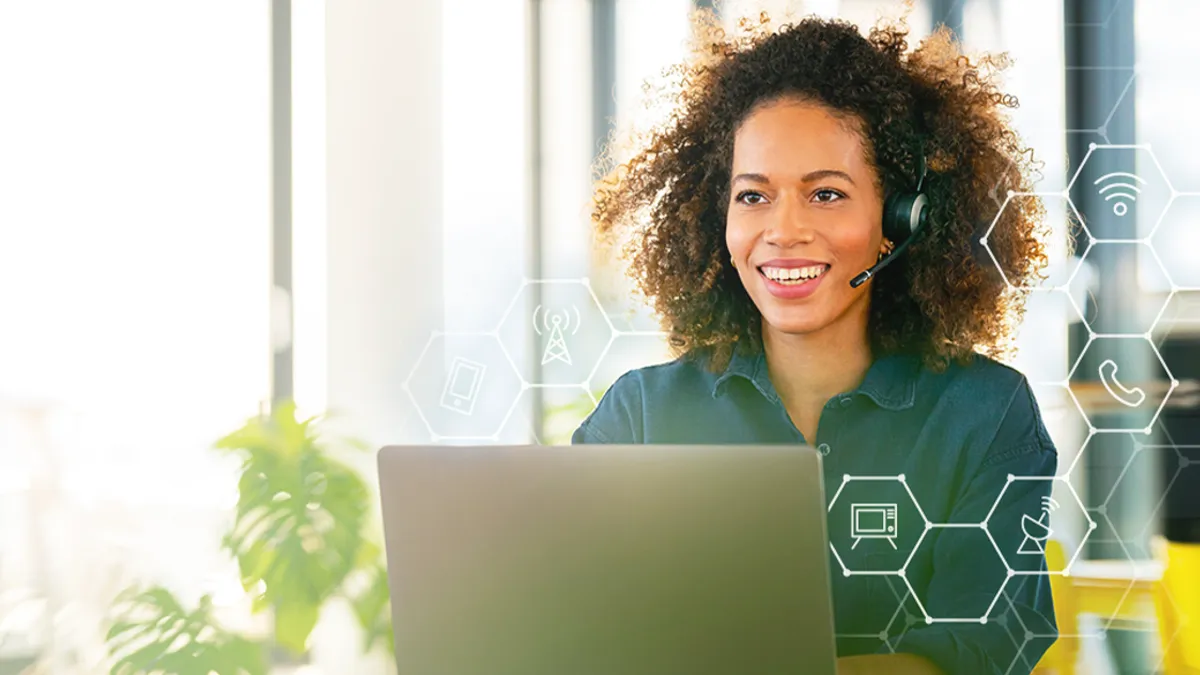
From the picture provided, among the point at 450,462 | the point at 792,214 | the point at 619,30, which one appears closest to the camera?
the point at 450,462

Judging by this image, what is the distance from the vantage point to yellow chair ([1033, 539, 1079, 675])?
191 centimetres

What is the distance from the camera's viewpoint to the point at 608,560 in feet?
3.13

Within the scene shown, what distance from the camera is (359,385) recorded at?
213cm

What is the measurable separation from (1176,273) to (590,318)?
1079 millimetres

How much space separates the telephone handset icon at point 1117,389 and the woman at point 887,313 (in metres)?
0.16

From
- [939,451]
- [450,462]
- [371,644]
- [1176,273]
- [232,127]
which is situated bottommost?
[371,644]

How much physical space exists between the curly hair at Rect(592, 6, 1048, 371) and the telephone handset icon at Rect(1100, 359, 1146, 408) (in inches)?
7.5

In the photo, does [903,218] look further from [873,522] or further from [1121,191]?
[873,522]

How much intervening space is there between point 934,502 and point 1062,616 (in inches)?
12.4

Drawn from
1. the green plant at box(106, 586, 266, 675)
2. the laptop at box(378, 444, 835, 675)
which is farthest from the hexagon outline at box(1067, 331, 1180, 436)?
the green plant at box(106, 586, 266, 675)

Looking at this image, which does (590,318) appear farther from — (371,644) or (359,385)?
(371,644)

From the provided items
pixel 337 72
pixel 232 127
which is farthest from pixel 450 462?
pixel 232 127
